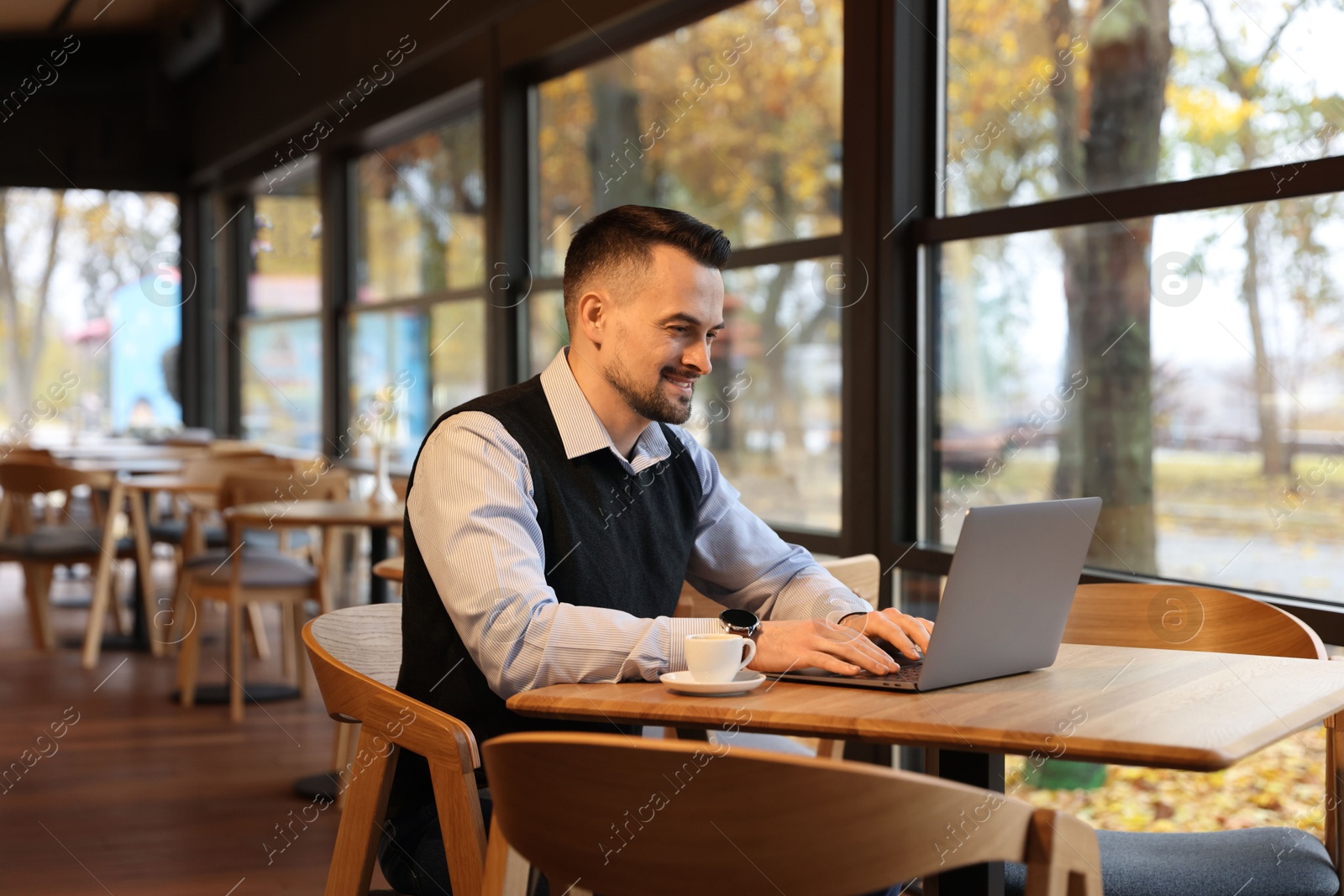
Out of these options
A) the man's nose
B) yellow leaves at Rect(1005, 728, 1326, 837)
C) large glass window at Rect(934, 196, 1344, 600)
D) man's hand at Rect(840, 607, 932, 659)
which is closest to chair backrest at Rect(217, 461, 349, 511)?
large glass window at Rect(934, 196, 1344, 600)

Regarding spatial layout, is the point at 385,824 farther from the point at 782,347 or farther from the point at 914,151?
the point at 782,347

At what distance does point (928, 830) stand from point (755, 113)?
353 cm

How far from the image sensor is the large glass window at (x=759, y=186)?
→ 3.82 metres

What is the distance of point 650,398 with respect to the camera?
1.81m

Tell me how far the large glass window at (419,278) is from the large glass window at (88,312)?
290cm

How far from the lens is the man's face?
1.78 metres

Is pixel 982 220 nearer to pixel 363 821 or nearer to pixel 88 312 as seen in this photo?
pixel 363 821

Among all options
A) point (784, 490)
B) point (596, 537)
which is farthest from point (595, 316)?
point (784, 490)

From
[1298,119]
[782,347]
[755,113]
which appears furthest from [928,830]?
[755,113]

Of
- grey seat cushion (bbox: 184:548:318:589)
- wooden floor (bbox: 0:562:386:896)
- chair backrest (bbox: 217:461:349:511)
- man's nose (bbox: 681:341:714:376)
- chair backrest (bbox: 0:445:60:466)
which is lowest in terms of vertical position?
wooden floor (bbox: 0:562:386:896)

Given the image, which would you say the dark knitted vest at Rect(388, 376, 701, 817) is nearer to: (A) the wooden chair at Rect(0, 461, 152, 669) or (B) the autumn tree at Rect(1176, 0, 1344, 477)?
(B) the autumn tree at Rect(1176, 0, 1344, 477)

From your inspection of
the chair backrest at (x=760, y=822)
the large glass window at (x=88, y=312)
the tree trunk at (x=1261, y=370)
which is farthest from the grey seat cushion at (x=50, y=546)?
the chair backrest at (x=760, y=822)

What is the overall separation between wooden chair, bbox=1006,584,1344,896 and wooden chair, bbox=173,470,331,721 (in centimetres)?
310

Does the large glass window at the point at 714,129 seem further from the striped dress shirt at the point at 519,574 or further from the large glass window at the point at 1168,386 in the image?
the striped dress shirt at the point at 519,574
